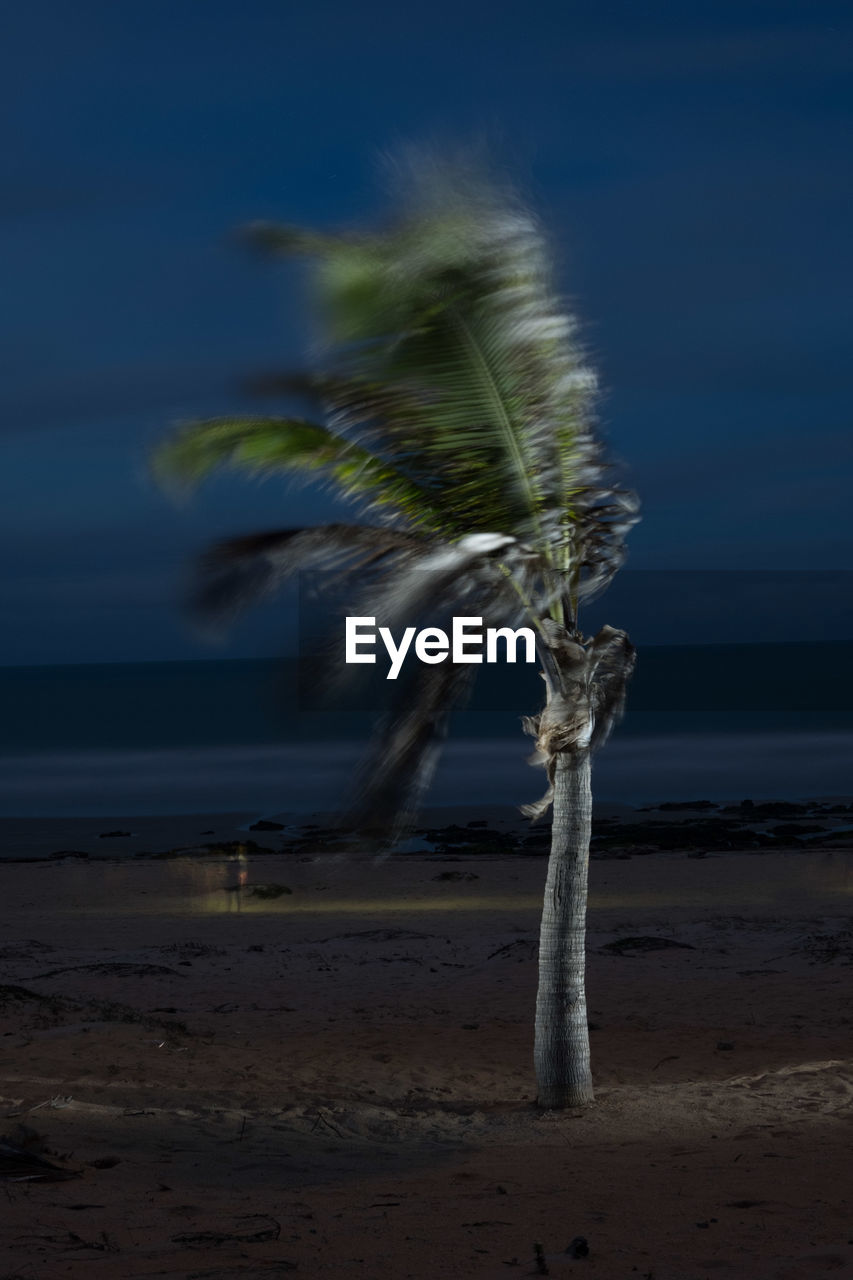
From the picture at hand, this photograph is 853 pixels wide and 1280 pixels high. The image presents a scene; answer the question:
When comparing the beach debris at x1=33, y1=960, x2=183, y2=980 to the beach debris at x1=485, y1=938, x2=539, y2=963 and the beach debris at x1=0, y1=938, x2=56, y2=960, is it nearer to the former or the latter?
the beach debris at x1=0, y1=938, x2=56, y2=960

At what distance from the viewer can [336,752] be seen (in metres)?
71.2

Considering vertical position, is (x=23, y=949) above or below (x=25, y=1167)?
below

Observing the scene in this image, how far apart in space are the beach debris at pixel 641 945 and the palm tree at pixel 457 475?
705 cm

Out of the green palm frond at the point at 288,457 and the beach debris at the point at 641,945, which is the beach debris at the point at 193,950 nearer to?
the beach debris at the point at 641,945

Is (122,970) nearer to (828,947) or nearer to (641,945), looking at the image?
(641,945)

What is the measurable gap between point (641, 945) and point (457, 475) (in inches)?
367

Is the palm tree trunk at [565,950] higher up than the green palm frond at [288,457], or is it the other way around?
the green palm frond at [288,457]

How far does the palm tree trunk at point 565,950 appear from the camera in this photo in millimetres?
8141

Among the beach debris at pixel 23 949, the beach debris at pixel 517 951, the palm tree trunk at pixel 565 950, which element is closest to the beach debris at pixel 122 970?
the beach debris at pixel 23 949

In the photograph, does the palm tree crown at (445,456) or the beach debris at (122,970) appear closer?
the palm tree crown at (445,456)

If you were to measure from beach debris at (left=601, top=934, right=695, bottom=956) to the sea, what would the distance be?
5.14m

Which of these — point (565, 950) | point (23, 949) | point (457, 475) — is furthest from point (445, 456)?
point (23, 949)

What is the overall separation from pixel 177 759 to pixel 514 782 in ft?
75.3

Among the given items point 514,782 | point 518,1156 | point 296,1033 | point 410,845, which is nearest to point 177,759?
point 514,782
